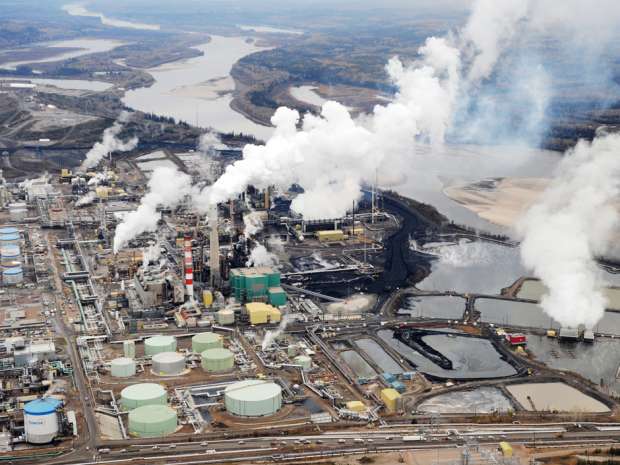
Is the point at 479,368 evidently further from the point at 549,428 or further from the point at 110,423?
the point at 110,423

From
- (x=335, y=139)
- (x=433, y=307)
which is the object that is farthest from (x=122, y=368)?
(x=335, y=139)

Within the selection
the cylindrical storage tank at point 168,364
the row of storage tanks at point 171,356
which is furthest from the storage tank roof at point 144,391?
the cylindrical storage tank at point 168,364

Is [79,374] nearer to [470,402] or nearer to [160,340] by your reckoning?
[160,340]

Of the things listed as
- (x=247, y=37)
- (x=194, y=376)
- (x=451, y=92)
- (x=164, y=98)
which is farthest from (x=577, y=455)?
(x=247, y=37)

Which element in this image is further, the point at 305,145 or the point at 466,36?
the point at 466,36

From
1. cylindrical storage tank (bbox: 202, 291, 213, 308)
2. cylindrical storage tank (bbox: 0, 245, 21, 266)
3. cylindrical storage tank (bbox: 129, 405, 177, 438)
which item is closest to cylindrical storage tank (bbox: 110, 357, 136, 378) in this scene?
cylindrical storage tank (bbox: 129, 405, 177, 438)

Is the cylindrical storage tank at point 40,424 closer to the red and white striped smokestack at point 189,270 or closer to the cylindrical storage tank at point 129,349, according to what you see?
the cylindrical storage tank at point 129,349

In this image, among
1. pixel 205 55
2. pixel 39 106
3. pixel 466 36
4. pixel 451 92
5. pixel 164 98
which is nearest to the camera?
pixel 451 92
